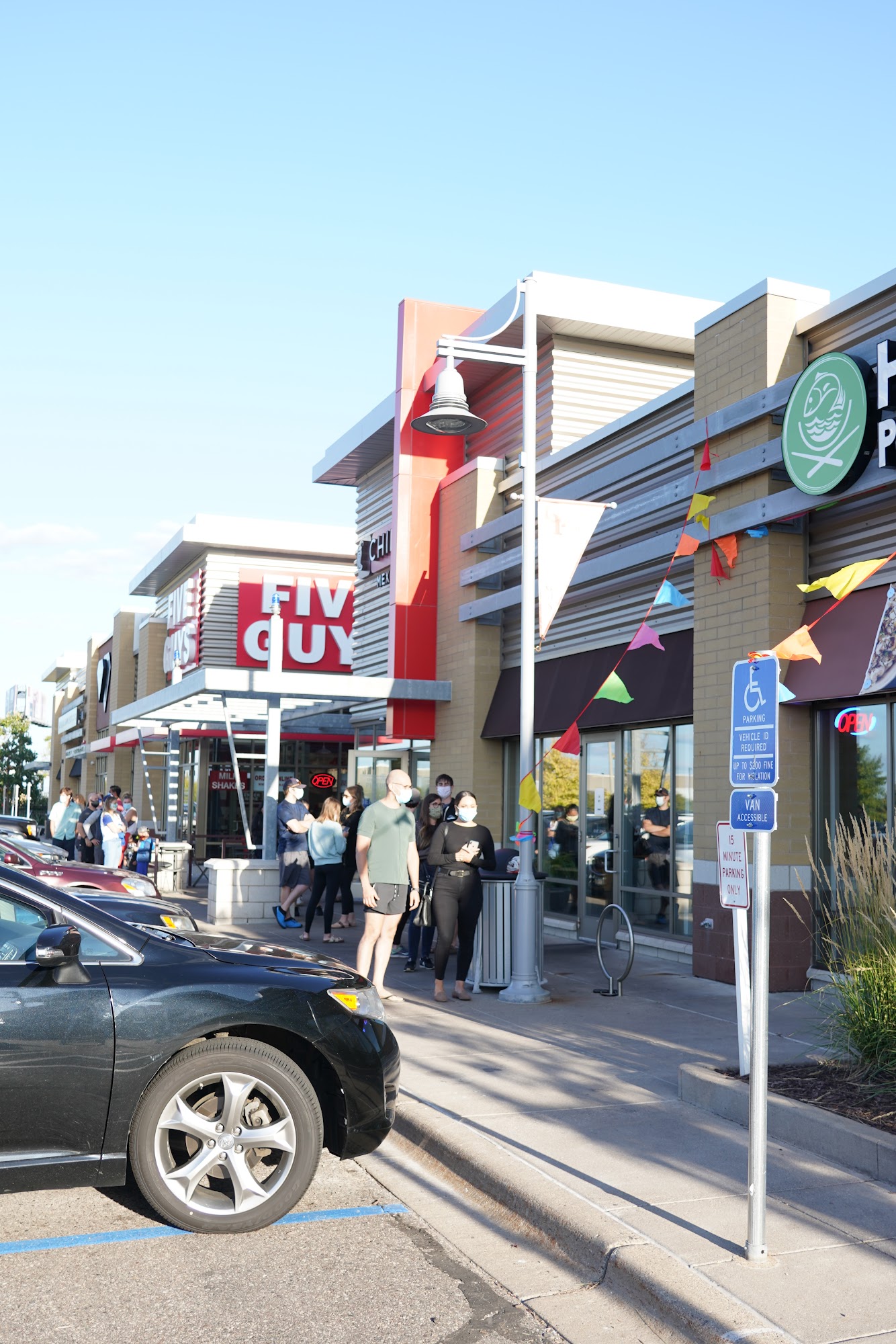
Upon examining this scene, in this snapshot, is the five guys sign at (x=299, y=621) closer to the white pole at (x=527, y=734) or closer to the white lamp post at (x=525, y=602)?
the white lamp post at (x=525, y=602)

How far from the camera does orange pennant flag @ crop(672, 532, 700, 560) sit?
38.3 feet

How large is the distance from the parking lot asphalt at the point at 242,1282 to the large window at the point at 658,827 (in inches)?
313

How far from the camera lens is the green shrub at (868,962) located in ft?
20.0

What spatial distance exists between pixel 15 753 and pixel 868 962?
71875 mm

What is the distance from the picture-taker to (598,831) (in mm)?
14750

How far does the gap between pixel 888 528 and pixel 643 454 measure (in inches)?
147

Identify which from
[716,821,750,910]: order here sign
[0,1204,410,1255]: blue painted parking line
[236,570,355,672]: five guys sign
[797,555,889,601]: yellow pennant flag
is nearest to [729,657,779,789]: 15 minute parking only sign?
[716,821,750,910]: order here sign

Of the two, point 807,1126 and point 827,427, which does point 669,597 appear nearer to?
point 827,427

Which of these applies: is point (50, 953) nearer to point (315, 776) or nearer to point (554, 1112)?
point (554, 1112)

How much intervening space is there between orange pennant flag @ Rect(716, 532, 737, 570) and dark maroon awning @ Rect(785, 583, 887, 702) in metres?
0.91

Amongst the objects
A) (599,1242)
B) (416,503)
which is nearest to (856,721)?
(599,1242)

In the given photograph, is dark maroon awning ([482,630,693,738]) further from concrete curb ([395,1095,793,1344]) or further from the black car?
the black car

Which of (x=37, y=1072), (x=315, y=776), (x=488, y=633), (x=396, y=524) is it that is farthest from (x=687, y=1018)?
(x=315, y=776)

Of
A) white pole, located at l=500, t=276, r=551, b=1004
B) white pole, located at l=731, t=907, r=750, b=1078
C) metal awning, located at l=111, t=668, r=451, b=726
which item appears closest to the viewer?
white pole, located at l=731, t=907, r=750, b=1078
